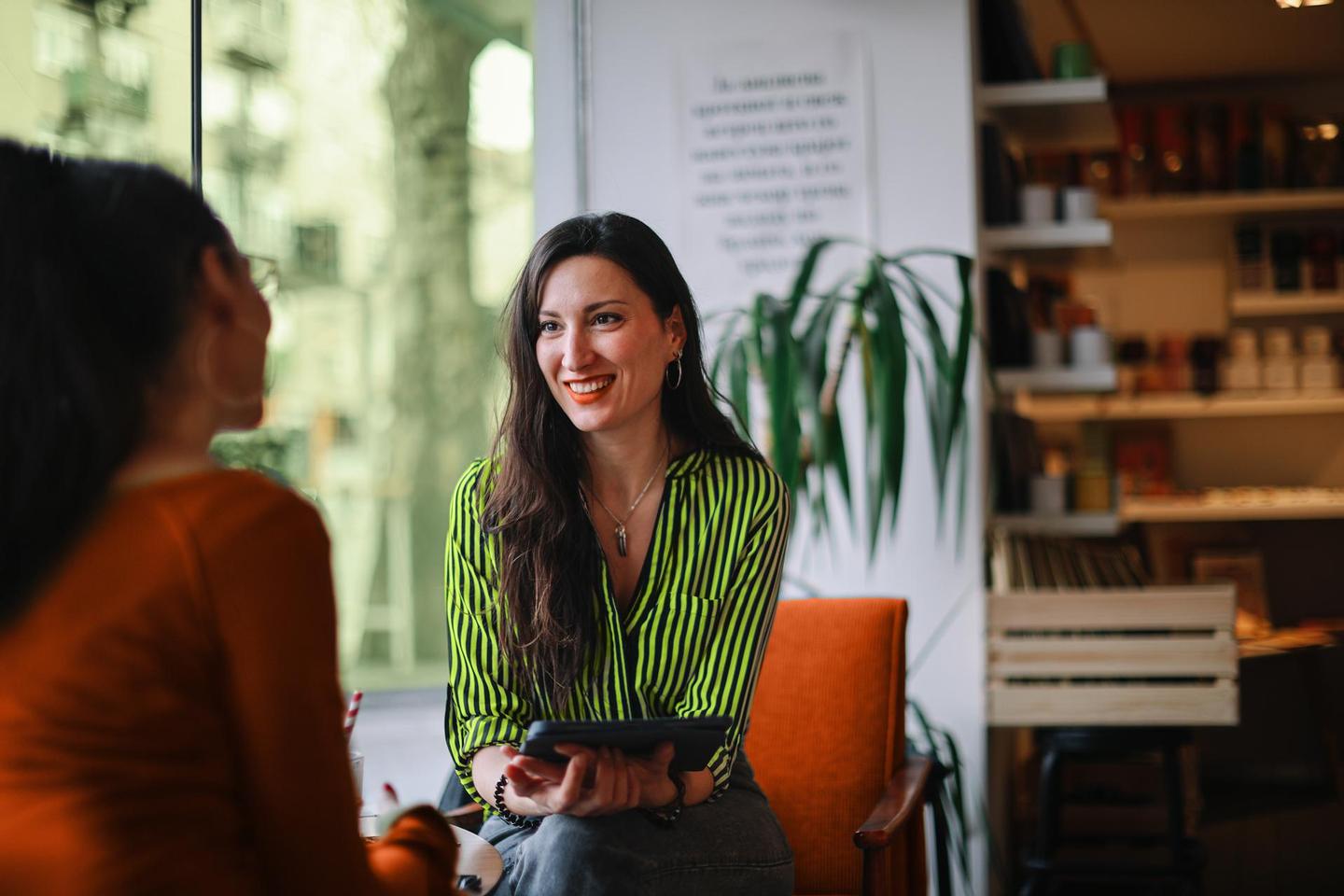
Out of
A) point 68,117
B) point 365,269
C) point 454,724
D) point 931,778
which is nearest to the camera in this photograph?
point 454,724

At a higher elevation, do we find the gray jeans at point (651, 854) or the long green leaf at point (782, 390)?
the long green leaf at point (782, 390)

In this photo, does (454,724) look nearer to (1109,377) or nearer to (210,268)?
(210,268)

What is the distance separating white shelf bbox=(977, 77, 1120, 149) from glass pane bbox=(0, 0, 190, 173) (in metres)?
1.86

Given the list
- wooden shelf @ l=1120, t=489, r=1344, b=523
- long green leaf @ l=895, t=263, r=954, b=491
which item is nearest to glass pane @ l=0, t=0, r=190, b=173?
long green leaf @ l=895, t=263, r=954, b=491

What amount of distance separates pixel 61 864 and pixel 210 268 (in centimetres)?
43

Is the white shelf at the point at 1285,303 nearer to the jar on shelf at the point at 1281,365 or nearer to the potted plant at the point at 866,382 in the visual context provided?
the jar on shelf at the point at 1281,365

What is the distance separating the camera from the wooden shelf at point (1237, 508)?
18.7 feet

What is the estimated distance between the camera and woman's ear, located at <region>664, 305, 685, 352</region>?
2.12 metres

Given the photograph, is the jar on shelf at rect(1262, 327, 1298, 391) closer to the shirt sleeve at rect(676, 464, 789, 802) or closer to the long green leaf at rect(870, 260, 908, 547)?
the long green leaf at rect(870, 260, 908, 547)

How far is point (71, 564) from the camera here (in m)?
0.95

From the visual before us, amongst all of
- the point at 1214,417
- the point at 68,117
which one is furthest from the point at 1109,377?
the point at 1214,417

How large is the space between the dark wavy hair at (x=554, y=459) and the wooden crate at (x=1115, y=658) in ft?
4.04

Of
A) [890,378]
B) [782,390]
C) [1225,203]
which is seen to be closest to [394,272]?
[782,390]

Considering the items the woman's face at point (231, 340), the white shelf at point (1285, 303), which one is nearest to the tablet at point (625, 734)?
the woman's face at point (231, 340)
